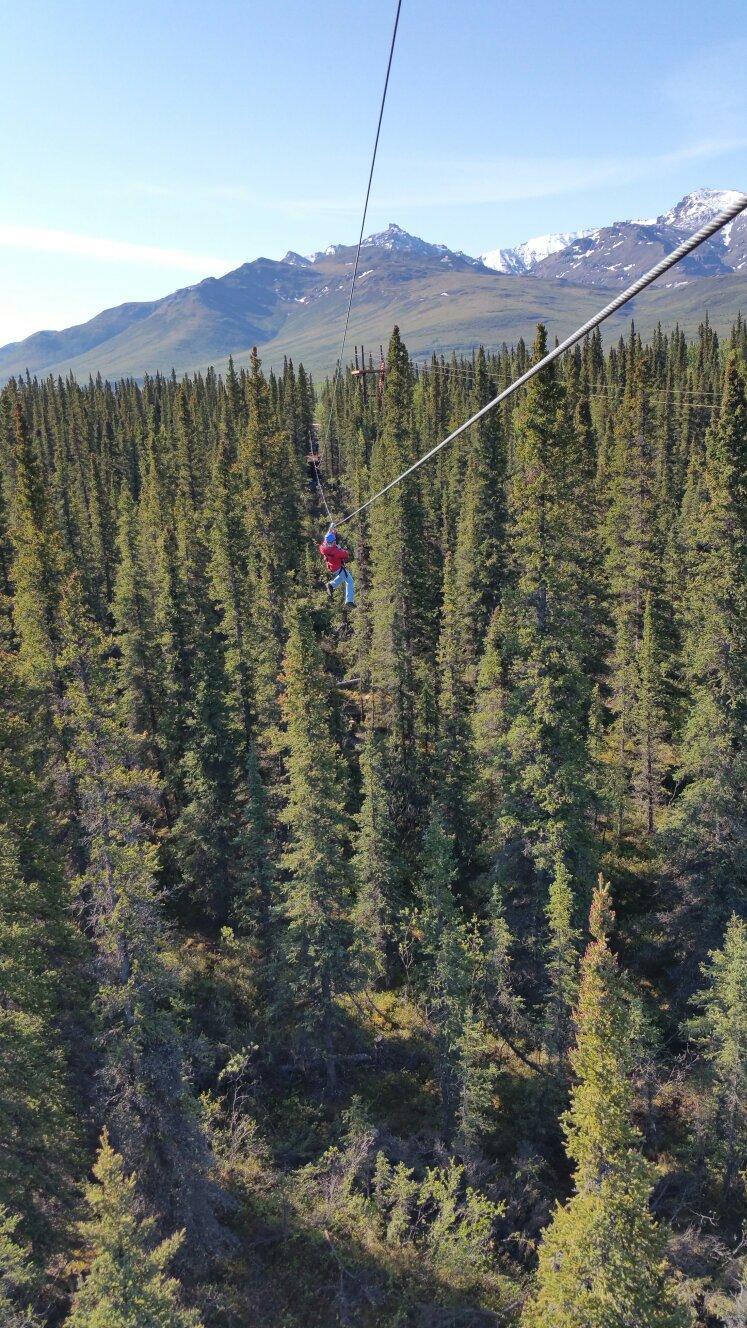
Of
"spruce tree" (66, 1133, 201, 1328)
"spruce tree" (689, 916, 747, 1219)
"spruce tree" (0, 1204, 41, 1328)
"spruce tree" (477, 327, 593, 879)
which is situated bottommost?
"spruce tree" (689, 916, 747, 1219)

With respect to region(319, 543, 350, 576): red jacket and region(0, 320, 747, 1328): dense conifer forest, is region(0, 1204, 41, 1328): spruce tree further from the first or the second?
region(319, 543, 350, 576): red jacket

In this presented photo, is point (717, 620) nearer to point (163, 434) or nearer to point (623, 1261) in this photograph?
point (623, 1261)

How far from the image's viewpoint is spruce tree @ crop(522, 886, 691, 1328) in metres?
12.9

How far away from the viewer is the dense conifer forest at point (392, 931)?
60.4 ft

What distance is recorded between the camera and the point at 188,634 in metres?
38.6

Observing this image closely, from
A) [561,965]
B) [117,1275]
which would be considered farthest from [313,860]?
[117,1275]

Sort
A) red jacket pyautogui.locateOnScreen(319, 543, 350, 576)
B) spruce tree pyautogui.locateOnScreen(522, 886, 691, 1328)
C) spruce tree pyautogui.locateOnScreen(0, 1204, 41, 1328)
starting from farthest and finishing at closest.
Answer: red jacket pyautogui.locateOnScreen(319, 543, 350, 576)
spruce tree pyautogui.locateOnScreen(0, 1204, 41, 1328)
spruce tree pyautogui.locateOnScreen(522, 886, 691, 1328)

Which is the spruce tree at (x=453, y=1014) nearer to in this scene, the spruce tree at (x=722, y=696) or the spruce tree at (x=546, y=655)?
the spruce tree at (x=546, y=655)

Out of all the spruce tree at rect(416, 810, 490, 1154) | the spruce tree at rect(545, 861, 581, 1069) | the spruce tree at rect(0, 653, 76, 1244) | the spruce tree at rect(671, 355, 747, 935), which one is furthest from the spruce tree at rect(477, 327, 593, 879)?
the spruce tree at rect(0, 653, 76, 1244)

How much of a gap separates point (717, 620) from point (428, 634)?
62.5ft

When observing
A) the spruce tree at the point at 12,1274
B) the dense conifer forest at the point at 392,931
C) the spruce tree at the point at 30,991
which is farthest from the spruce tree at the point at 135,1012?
the spruce tree at the point at 12,1274

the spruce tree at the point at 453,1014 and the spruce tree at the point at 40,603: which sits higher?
the spruce tree at the point at 40,603

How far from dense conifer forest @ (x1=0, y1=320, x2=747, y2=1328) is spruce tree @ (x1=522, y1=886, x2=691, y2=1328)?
70 millimetres

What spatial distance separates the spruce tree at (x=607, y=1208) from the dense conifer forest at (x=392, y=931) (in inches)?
2.7
